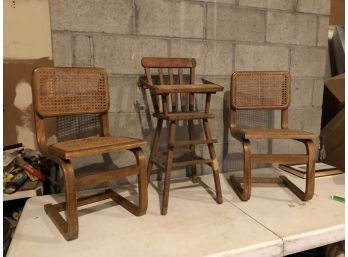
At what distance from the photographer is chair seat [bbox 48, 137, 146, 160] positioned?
1371 mm

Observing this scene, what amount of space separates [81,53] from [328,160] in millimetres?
2312

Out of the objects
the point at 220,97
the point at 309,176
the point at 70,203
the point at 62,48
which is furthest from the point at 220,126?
the point at 70,203

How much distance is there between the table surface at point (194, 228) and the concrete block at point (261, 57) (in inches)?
38.8

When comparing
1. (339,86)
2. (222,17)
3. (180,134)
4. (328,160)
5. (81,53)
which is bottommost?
(328,160)

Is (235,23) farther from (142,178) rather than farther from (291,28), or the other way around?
(142,178)

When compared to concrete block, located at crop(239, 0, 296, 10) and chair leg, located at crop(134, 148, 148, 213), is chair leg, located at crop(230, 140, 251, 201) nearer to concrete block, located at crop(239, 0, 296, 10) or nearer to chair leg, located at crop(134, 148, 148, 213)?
chair leg, located at crop(134, 148, 148, 213)

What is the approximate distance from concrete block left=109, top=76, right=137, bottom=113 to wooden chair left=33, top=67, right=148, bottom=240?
0.88ft

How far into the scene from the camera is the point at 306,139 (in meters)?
1.82

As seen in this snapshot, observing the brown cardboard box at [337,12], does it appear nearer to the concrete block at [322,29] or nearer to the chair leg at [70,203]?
the concrete block at [322,29]

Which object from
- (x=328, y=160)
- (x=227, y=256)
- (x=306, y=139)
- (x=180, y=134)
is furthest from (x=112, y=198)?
(x=328, y=160)

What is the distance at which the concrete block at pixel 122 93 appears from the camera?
6.87 feet

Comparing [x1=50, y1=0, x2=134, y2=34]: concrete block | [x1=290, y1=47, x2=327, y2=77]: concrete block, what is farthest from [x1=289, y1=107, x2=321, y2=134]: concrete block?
[x1=50, y1=0, x2=134, y2=34]: concrete block

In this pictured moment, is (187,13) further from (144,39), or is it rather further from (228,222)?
(228,222)

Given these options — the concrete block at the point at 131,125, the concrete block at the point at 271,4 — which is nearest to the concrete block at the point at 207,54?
the concrete block at the point at 271,4
